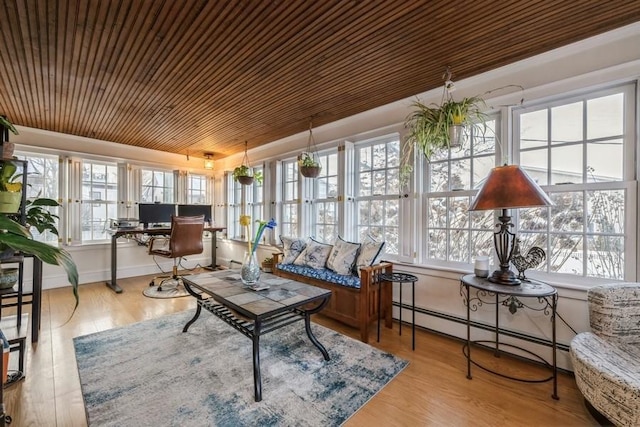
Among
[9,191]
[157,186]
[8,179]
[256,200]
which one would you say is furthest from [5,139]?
[256,200]

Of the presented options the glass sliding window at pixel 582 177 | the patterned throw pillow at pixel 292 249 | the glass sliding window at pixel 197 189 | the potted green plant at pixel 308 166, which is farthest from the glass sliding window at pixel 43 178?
the glass sliding window at pixel 582 177

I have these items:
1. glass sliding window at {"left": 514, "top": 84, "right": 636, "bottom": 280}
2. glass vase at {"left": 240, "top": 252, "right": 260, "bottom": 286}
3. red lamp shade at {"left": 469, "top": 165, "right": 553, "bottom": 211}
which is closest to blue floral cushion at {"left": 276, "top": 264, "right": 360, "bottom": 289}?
glass vase at {"left": 240, "top": 252, "right": 260, "bottom": 286}

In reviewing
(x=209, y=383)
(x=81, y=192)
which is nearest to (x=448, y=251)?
(x=209, y=383)

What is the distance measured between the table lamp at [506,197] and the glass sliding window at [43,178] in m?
5.74

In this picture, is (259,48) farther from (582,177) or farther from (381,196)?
(582,177)

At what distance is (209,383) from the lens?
1.89 m

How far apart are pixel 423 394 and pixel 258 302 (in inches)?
49.4

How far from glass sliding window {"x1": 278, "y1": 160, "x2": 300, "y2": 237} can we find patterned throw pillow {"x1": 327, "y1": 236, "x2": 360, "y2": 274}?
4.04 ft

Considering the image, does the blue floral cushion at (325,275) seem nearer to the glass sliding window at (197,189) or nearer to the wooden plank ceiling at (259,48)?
the wooden plank ceiling at (259,48)

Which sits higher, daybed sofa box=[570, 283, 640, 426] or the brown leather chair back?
the brown leather chair back

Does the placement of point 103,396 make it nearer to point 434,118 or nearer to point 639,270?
point 434,118

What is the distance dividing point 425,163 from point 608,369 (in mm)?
2036

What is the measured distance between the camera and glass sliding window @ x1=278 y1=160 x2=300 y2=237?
4.46 meters

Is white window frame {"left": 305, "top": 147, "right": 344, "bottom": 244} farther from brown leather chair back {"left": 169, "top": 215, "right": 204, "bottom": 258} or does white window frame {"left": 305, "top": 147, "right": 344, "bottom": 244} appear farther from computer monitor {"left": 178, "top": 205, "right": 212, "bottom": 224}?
computer monitor {"left": 178, "top": 205, "right": 212, "bottom": 224}
